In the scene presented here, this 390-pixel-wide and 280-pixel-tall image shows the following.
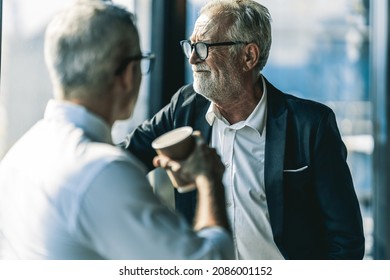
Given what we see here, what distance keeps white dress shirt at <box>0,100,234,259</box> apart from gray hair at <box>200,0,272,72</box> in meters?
0.51

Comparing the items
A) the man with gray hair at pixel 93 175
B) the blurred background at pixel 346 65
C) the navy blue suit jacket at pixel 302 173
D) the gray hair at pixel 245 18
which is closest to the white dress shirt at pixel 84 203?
the man with gray hair at pixel 93 175

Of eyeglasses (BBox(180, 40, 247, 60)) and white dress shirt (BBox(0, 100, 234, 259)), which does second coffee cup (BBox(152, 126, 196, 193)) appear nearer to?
white dress shirt (BBox(0, 100, 234, 259))

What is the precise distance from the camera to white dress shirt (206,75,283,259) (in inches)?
52.6

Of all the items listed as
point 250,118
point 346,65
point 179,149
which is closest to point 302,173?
point 250,118

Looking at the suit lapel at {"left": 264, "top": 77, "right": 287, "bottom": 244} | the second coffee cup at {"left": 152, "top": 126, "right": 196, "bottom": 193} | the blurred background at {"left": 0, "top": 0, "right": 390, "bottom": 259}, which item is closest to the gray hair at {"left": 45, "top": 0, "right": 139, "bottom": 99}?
the second coffee cup at {"left": 152, "top": 126, "right": 196, "bottom": 193}

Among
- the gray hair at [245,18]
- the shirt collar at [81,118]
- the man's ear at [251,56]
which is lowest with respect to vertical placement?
the shirt collar at [81,118]

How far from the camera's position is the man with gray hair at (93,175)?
2.89 ft

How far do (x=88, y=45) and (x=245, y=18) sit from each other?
535mm

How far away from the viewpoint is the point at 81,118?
0.96 metres

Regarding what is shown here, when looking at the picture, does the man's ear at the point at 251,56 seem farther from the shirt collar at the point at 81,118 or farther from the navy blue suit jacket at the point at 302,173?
the shirt collar at the point at 81,118

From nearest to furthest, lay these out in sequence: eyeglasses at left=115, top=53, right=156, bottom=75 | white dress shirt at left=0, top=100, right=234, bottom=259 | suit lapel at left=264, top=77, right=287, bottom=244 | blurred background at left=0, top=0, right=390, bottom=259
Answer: white dress shirt at left=0, top=100, right=234, bottom=259, eyeglasses at left=115, top=53, right=156, bottom=75, suit lapel at left=264, top=77, right=287, bottom=244, blurred background at left=0, top=0, right=390, bottom=259

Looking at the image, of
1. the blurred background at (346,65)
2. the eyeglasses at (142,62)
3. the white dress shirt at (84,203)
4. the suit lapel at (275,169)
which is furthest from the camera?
the blurred background at (346,65)
